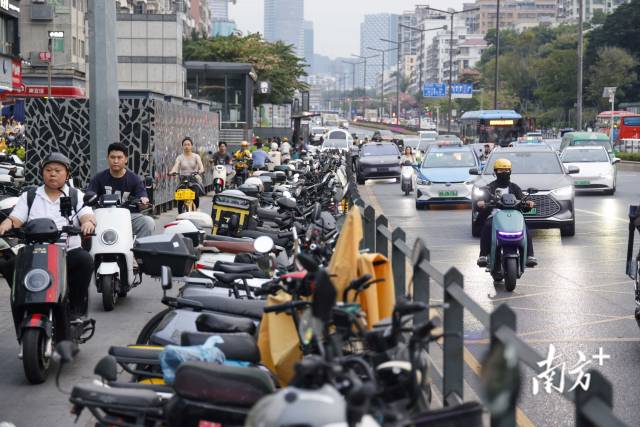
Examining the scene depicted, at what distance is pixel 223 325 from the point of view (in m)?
6.04

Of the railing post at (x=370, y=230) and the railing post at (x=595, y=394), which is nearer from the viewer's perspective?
the railing post at (x=595, y=394)

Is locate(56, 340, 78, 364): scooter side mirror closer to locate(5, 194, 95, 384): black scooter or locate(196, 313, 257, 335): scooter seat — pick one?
locate(196, 313, 257, 335): scooter seat

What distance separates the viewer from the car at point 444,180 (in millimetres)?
28609

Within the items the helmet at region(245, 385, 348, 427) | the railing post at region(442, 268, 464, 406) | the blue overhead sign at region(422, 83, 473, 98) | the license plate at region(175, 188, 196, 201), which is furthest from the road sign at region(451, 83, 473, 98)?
the helmet at region(245, 385, 348, 427)

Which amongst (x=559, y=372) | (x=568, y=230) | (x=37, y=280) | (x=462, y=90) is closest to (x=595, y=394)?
(x=559, y=372)

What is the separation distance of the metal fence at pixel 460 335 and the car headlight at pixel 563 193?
38.2ft

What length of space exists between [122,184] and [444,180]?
1712 cm

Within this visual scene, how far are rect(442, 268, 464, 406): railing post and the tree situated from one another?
9388 centimetres

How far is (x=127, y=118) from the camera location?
82.7 ft

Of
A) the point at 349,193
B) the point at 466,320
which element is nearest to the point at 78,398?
the point at 466,320

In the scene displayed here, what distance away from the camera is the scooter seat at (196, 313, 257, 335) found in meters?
5.93

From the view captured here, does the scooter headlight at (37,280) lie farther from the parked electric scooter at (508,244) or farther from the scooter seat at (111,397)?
the parked electric scooter at (508,244)

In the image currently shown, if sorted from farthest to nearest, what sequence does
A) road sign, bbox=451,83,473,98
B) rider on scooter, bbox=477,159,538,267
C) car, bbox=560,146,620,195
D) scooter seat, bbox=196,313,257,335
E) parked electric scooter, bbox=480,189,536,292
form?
road sign, bbox=451,83,473,98 → car, bbox=560,146,620,195 → rider on scooter, bbox=477,159,538,267 → parked electric scooter, bbox=480,189,536,292 → scooter seat, bbox=196,313,257,335

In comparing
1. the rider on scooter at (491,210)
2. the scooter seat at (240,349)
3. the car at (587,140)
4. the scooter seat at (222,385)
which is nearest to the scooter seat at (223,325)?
the scooter seat at (240,349)
